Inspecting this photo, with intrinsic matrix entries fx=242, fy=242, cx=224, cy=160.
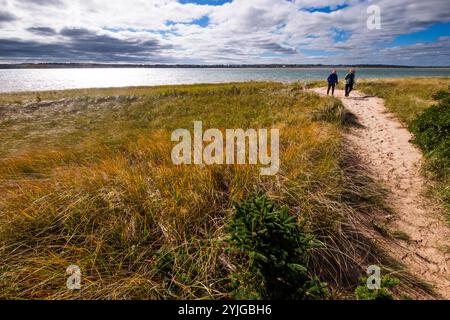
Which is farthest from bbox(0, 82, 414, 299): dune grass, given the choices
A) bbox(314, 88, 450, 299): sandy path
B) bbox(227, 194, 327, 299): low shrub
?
bbox(314, 88, 450, 299): sandy path

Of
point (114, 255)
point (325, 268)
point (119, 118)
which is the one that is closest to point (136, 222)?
point (114, 255)

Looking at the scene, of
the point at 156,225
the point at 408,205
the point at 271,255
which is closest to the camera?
the point at 271,255

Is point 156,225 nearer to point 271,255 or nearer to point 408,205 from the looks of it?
point 271,255

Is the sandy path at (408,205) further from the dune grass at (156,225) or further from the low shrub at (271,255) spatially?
the low shrub at (271,255)

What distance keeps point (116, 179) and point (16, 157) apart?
3.60m

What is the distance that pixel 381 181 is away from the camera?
5793 mm

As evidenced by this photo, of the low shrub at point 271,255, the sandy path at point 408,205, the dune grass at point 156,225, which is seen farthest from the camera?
the sandy path at point 408,205

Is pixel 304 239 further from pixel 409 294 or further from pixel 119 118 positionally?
pixel 119 118

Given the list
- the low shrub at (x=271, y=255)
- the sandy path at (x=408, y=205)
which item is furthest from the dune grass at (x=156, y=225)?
the sandy path at (x=408, y=205)

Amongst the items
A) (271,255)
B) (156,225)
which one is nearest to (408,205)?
(271,255)

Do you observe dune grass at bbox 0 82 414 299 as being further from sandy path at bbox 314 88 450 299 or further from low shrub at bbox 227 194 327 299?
sandy path at bbox 314 88 450 299

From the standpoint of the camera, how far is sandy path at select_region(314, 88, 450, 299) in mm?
3486

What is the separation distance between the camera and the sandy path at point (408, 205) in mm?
3486

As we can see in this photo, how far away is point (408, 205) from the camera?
4.87 m
